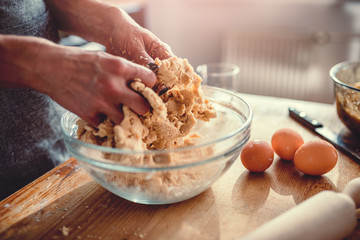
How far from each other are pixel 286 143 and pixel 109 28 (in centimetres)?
65

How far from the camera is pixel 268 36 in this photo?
8.93 ft

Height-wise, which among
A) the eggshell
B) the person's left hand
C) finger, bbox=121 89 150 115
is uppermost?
the person's left hand

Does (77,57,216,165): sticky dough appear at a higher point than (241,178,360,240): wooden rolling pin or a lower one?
higher

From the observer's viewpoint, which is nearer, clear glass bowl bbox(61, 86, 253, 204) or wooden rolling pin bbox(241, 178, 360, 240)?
wooden rolling pin bbox(241, 178, 360, 240)

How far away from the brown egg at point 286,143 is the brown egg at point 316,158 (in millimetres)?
56

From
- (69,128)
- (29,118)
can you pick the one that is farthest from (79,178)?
(29,118)

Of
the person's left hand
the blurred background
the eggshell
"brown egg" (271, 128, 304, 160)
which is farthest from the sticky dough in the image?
the blurred background

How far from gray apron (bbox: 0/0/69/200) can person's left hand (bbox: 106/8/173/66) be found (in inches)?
10.5

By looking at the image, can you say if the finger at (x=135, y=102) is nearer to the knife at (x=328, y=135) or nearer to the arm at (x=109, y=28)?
the arm at (x=109, y=28)

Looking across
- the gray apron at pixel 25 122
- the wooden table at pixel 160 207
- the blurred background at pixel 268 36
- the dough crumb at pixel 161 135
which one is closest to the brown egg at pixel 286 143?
the wooden table at pixel 160 207

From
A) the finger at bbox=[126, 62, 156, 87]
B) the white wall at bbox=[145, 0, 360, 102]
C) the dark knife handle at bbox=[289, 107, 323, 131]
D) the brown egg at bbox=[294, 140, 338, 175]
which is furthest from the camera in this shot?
the white wall at bbox=[145, 0, 360, 102]

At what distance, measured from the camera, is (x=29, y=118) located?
1.01m

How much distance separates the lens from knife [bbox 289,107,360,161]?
0.98m

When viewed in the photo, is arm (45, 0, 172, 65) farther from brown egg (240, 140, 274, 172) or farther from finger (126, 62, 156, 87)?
brown egg (240, 140, 274, 172)
